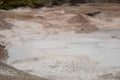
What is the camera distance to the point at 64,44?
15.5 metres

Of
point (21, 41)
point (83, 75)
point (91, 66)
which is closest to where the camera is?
point (83, 75)

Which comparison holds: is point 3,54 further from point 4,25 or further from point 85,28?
point 85,28

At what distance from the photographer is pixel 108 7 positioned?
87.2 feet

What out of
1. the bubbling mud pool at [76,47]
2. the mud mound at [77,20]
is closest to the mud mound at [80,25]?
the mud mound at [77,20]

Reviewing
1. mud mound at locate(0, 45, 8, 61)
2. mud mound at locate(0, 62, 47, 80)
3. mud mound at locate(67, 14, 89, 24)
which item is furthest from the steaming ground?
mud mound at locate(0, 62, 47, 80)

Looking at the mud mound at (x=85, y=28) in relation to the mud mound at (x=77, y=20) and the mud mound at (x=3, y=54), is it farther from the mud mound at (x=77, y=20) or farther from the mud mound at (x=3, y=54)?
the mud mound at (x=3, y=54)

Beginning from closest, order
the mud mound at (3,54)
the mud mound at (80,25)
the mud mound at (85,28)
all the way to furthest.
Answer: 1. the mud mound at (3,54)
2. the mud mound at (85,28)
3. the mud mound at (80,25)

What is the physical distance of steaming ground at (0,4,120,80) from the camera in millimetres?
11312

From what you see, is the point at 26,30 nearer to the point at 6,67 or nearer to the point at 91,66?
the point at 91,66

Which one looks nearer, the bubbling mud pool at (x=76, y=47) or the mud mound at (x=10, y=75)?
the mud mound at (x=10, y=75)

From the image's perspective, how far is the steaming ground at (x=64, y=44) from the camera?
11.3 m

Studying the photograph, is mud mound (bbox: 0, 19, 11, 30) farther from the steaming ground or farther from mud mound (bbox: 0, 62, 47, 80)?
mud mound (bbox: 0, 62, 47, 80)

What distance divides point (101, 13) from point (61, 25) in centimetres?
484

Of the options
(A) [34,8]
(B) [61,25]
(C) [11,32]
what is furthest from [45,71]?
(A) [34,8]
